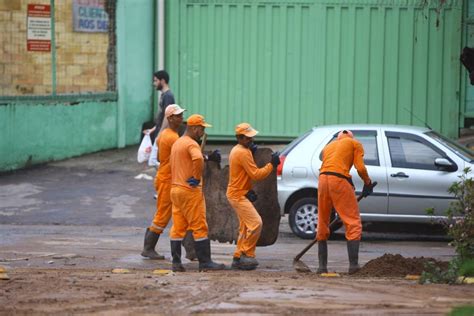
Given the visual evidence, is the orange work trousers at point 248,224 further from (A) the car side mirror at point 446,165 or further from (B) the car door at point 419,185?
(A) the car side mirror at point 446,165

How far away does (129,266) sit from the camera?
1262cm

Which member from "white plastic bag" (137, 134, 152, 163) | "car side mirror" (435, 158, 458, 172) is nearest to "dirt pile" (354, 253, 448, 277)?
"car side mirror" (435, 158, 458, 172)

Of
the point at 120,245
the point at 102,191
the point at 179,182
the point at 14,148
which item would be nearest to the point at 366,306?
the point at 179,182

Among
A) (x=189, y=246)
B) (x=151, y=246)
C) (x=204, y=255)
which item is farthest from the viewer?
(x=151, y=246)

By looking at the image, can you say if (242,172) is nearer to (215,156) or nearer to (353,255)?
(215,156)

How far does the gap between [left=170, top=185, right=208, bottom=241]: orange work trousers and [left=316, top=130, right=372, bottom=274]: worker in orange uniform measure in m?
1.30

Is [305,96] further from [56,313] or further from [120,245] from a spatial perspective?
[56,313]

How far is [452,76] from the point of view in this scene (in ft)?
70.2

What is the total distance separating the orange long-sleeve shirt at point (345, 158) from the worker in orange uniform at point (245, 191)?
591 millimetres

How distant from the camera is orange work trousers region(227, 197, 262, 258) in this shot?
12.5m

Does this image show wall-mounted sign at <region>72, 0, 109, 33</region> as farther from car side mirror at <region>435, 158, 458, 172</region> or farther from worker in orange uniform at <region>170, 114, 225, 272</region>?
worker in orange uniform at <region>170, 114, 225, 272</region>

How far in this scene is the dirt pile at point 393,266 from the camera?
11.9 meters

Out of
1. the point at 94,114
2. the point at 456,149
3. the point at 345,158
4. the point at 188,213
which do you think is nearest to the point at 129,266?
the point at 188,213

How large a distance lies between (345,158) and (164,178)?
7.07 ft
